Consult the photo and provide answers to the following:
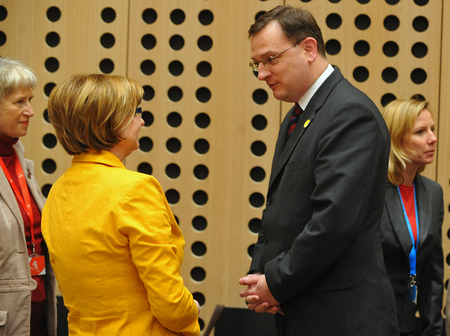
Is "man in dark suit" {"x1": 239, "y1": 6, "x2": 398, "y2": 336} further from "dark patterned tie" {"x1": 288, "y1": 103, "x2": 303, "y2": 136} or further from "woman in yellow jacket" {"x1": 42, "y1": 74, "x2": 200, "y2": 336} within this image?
"woman in yellow jacket" {"x1": 42, "y1": 74, "x2": 200, "y2": 336}

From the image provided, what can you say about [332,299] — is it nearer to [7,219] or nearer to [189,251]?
[7,219]

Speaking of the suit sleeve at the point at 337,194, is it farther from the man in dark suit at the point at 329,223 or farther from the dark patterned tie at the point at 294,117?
the dark patterned tie at the point at 294,117

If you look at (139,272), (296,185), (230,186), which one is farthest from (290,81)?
(230,186)

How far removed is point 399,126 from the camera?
295 cm

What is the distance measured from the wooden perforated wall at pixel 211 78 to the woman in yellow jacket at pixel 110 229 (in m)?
1.94

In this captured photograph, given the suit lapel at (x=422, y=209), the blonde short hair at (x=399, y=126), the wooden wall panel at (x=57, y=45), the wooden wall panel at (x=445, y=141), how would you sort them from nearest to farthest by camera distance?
the suit lapel at (x=422, y=209)
the blonde short hair at (x=399, y=126)
the wooden wall panel at (x=445, y=141)
the wooden wall panel at (x=57, y=45)

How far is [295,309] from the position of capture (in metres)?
1.96

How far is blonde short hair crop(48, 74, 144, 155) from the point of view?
1.82 meters

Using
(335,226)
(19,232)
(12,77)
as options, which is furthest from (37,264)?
(335,226)

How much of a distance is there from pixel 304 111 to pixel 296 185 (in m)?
0.31

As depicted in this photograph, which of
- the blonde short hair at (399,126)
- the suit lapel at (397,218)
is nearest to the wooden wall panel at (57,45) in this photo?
the blonde short hair at (399,126)

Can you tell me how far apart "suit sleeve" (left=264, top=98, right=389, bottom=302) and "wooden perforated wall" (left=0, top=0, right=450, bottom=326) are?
192 centimetres

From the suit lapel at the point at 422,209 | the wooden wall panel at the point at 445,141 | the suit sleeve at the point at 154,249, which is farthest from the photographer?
the wooden wall panel at the point at 445,141

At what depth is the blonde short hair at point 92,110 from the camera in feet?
5.98
